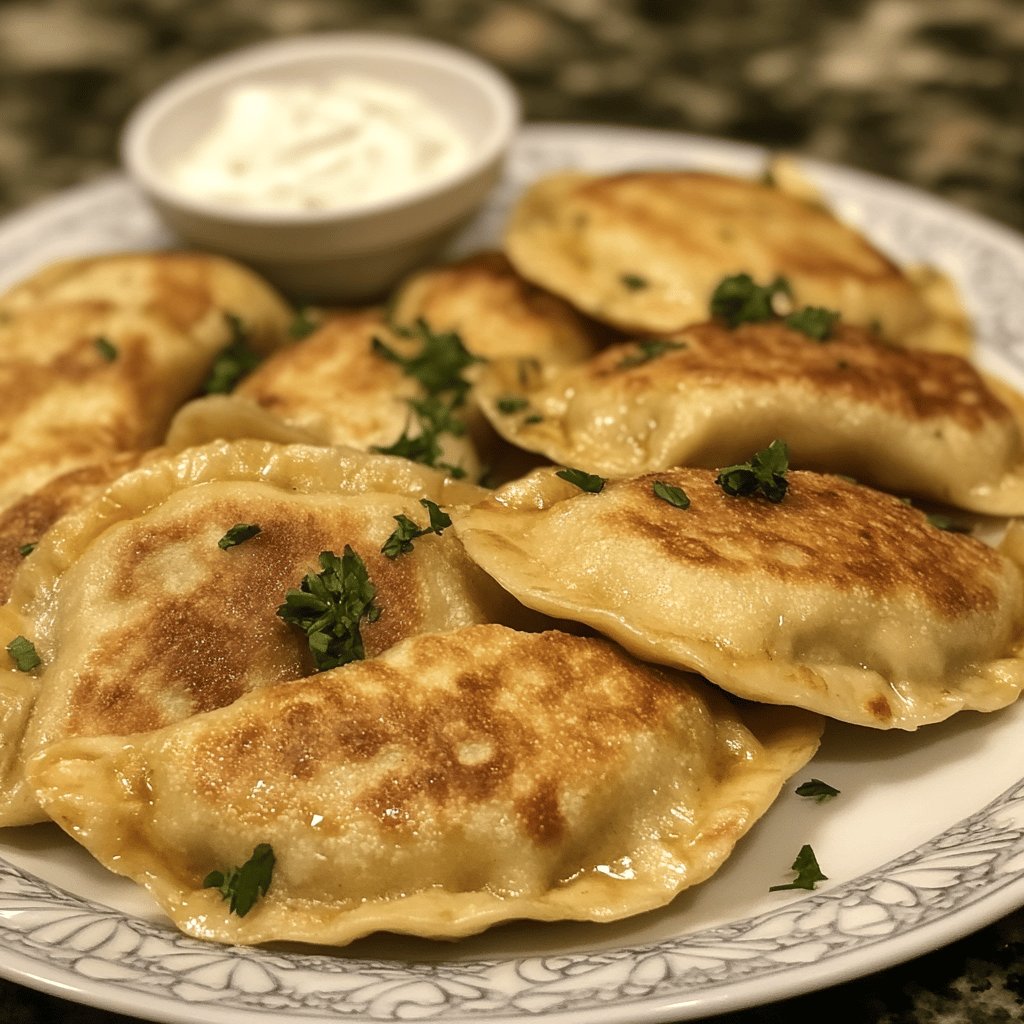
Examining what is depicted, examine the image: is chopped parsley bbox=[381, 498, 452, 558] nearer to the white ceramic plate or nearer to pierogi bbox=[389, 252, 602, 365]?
the white ceramic plate

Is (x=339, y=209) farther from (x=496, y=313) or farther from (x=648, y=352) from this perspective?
(x=648, y=352)

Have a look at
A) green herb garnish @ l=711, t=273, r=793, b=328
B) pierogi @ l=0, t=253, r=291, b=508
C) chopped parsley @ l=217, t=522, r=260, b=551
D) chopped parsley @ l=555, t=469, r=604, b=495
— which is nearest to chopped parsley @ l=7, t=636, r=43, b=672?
chopped parsley @ l=217, t=522, r=260, b=551

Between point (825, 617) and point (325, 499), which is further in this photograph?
point (325, 499)

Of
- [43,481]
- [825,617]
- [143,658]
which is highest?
[825,617]

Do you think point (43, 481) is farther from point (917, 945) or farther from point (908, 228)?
point (908, 228)

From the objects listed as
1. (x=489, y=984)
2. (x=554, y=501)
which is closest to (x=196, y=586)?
(x=554, y=501)

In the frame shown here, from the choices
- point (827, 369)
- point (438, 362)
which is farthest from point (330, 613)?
point (827, 369)
